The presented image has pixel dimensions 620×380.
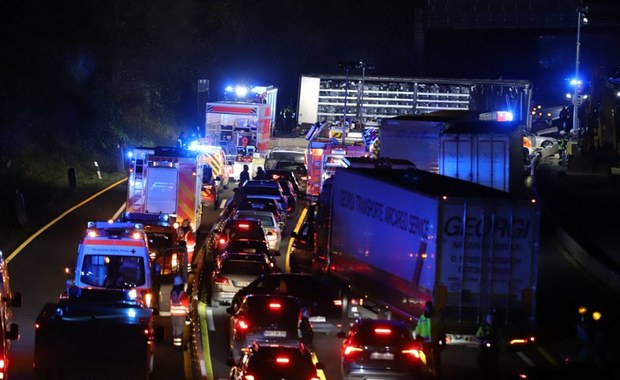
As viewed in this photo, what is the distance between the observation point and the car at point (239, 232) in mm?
30953

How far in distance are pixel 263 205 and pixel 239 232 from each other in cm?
564

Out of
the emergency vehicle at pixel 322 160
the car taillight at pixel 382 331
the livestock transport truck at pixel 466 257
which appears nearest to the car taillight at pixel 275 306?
the car taillight at pixel 382 331

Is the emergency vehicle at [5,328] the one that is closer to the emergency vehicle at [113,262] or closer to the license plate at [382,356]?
the emergency vehicle at [113,262]

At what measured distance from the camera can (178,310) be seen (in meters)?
21.9

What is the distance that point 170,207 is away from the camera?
3334 cm

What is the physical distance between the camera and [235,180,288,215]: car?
1507 inches

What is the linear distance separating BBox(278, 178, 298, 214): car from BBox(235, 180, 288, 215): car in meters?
0.94

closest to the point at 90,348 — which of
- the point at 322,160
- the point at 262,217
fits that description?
the point at 262,217

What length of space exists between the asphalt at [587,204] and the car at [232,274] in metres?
9.56

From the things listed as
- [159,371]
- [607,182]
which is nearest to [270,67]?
[607,182]

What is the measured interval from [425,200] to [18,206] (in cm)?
1884

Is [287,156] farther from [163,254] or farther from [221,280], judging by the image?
[163,254]

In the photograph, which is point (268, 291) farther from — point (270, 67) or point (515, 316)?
point (270, 67)

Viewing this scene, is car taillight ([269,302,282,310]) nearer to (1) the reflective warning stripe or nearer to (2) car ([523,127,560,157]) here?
(1) the reflective warning stripe
